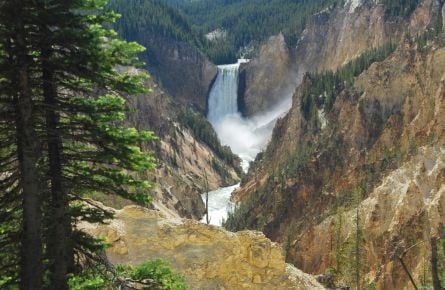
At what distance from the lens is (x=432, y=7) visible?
130 meters

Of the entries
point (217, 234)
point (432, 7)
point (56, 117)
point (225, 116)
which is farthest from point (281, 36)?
point (56, 117)

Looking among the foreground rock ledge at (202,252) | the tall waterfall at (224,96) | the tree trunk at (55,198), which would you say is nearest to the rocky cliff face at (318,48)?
the tall waterfall at (224,96)

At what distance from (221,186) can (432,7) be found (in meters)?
58.5

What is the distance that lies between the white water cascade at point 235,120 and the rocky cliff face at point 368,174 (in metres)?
40.8

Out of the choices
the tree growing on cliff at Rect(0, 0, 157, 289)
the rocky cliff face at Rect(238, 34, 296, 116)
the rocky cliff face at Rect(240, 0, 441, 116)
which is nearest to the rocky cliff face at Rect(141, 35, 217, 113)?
the rocky cliff face at Rect(238, 34, 296, 116)

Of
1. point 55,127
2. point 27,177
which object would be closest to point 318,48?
point 55,127

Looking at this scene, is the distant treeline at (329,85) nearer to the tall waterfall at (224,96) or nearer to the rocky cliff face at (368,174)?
the rocky cliff face at (368,174)

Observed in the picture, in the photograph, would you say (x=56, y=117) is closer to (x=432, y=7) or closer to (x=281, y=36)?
(x=432, y=7)

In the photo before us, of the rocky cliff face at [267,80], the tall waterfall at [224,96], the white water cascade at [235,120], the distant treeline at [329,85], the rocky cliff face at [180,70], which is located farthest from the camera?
the rocky cliff face at [180,70]

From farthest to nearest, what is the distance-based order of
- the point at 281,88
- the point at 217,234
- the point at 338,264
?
the point at 281,88 → the point at 338,264 → the point at 217,234

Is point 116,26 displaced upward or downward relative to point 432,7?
upward

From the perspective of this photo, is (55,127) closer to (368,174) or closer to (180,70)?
(368,174)

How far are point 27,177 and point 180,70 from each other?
185963 mm

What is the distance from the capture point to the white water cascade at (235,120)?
540ft
